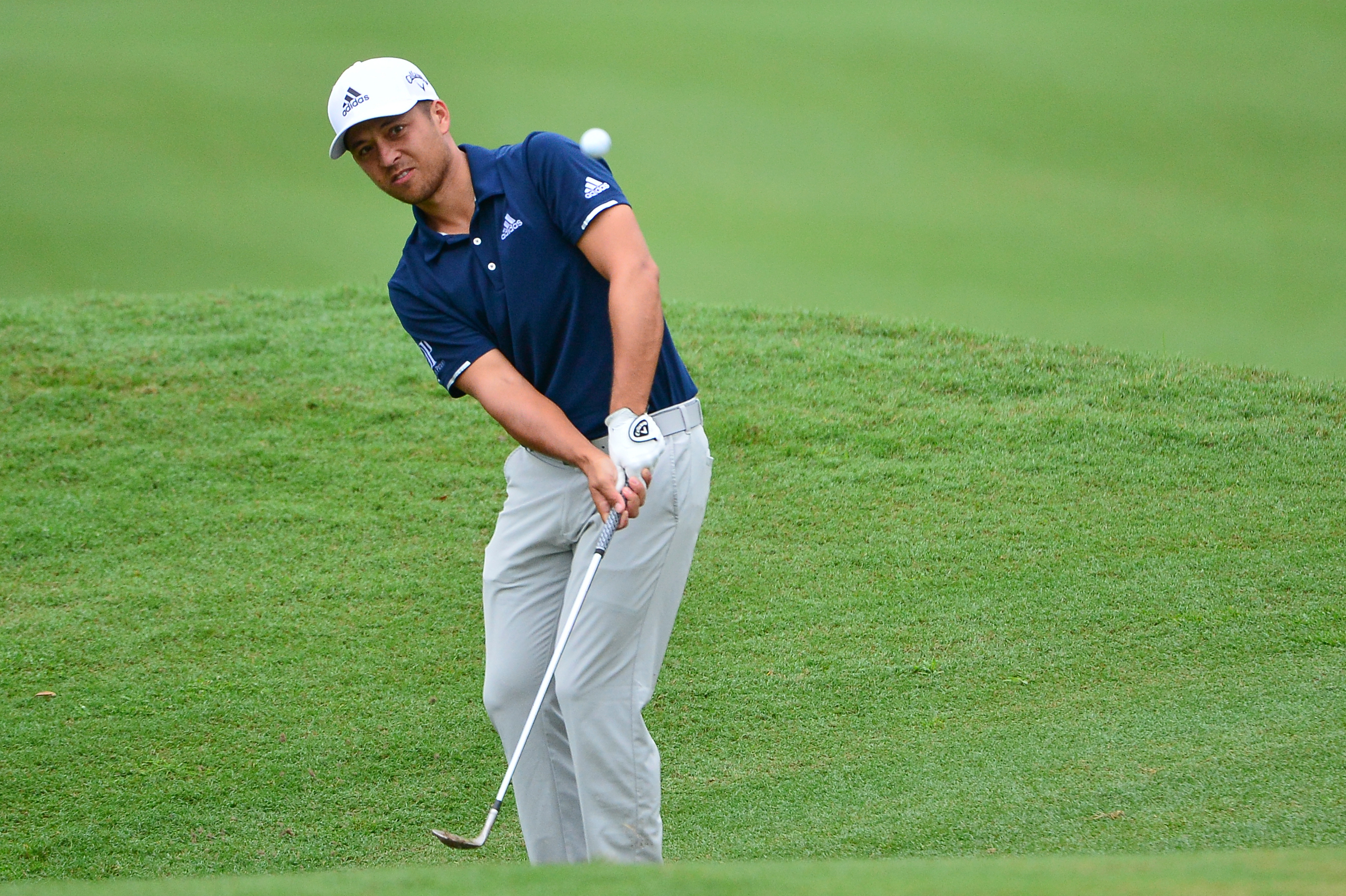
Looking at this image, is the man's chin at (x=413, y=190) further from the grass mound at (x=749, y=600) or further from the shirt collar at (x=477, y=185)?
the grass mound at (x=749, y=600)

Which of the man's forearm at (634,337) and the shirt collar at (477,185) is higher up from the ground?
the shirt collar at (477,185)

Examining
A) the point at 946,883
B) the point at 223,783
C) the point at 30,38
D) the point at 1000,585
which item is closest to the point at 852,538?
the point at 1000,585

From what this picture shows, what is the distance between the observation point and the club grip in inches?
101

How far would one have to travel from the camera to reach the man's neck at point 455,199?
2.73 meters

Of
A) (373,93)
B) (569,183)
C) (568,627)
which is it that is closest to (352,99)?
(373,93)

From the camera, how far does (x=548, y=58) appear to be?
7227mm

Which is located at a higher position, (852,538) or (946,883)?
(852,538)

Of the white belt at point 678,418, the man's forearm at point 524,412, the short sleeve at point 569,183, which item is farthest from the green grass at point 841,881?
the short sleeve at point 569,183

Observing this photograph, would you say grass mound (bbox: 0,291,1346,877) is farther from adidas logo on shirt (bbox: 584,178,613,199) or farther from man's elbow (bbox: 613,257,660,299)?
adidas logo on shirt (bbox: 584,178,613,199)

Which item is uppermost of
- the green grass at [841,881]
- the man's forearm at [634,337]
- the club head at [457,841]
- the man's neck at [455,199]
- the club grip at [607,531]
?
the man's neck at [455,199]

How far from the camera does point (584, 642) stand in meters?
2.64

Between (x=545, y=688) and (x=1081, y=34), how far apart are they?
5.56 meters

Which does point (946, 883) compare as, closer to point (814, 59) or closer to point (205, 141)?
point (814, 59)

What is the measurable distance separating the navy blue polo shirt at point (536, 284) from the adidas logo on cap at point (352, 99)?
255mm
